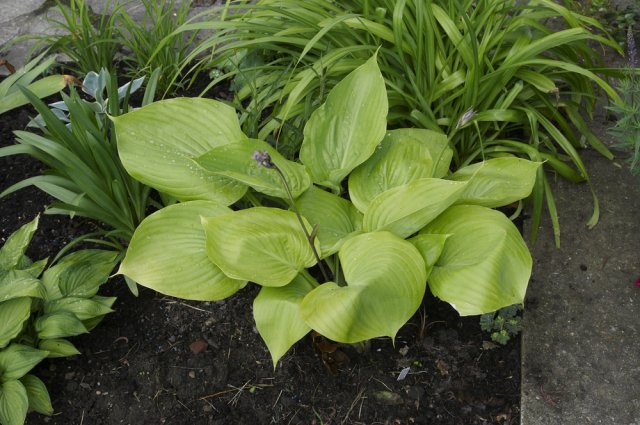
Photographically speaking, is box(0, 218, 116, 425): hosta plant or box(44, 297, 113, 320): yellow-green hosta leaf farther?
box(44, 297, 113, 320): yellow-green hosta leaf

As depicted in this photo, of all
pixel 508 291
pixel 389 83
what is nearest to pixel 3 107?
pixel 389 83

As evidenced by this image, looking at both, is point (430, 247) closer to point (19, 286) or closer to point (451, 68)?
point (451, 68)

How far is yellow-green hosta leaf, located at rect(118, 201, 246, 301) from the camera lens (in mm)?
1709

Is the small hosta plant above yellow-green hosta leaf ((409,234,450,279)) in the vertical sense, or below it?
below

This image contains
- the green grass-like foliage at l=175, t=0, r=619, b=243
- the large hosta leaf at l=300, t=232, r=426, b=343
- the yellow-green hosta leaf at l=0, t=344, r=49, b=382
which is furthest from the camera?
the green grass-like foliage at l=175, t=0, r=619, b=243

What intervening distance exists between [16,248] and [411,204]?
118 centimetres

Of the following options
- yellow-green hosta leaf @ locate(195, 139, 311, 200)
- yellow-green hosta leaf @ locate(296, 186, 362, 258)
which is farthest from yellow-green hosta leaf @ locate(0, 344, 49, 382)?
yellow-green hosta leaf @ locate(296, 186, 362, 258)

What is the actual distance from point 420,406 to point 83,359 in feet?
3.31

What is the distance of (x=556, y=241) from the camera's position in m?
2.11

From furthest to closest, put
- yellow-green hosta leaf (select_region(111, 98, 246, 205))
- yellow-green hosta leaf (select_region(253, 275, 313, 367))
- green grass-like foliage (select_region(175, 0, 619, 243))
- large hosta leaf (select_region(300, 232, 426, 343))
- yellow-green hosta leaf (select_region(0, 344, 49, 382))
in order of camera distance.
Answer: green grass-like foliage (select_region(175, 0, 619, 243))
yellow-green hosta leaf (select_region(111, 98, 246, 205))
yellow-green hosta leaf (select_region(0, 344, 49, 382))
yellow-green hosta leaf (select_region(253, 275, 313, 367))
large hosta leaf (select_region(300, 232, 426, 343))

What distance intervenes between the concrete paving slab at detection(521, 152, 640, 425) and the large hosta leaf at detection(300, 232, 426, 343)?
0.51 meters

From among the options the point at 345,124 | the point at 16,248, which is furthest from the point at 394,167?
the point at 16,248

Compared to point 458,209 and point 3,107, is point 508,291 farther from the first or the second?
point 3,107

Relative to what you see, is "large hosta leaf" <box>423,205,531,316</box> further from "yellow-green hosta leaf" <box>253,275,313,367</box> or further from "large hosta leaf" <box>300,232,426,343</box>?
"yellow-green hosta leaf" <box>253,275,313,367</box>
